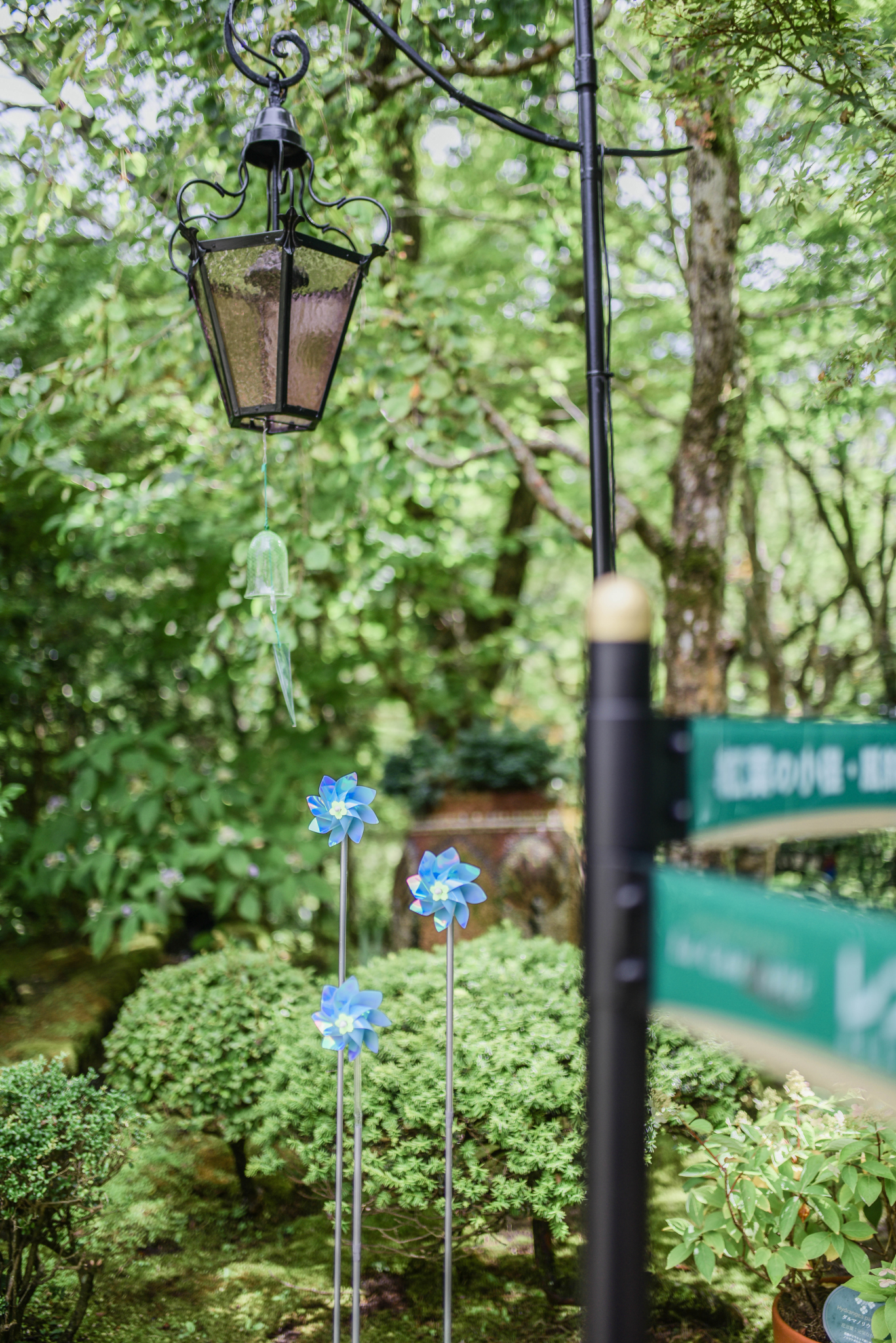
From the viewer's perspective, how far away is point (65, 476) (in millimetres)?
3533

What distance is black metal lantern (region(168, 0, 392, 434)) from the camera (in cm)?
199

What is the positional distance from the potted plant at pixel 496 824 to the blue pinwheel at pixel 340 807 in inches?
68.0

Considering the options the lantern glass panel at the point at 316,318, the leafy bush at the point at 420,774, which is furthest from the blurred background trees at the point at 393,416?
the lantern glass panel at the point at 316,318

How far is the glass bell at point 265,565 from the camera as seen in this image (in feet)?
7.22

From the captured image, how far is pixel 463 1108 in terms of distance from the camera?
2240 millimetres

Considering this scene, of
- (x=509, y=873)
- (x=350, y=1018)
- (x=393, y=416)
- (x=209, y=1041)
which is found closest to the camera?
(x=350, y=1018)

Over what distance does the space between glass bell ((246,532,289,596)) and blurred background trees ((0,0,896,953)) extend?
115 centimetres

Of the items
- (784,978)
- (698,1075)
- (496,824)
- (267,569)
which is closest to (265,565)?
(267,569)

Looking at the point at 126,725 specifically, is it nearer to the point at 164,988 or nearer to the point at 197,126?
the point at 164,988

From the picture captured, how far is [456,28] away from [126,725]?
3742 mm

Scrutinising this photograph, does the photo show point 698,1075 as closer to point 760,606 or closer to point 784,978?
point 784,978

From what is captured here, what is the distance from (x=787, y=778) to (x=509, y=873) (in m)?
3.45

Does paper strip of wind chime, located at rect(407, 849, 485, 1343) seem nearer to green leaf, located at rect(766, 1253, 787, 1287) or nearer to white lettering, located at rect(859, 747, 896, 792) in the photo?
green leaf, located at rect(766, 1253, 787, 1287)

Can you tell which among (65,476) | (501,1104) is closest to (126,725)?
(65,476)
